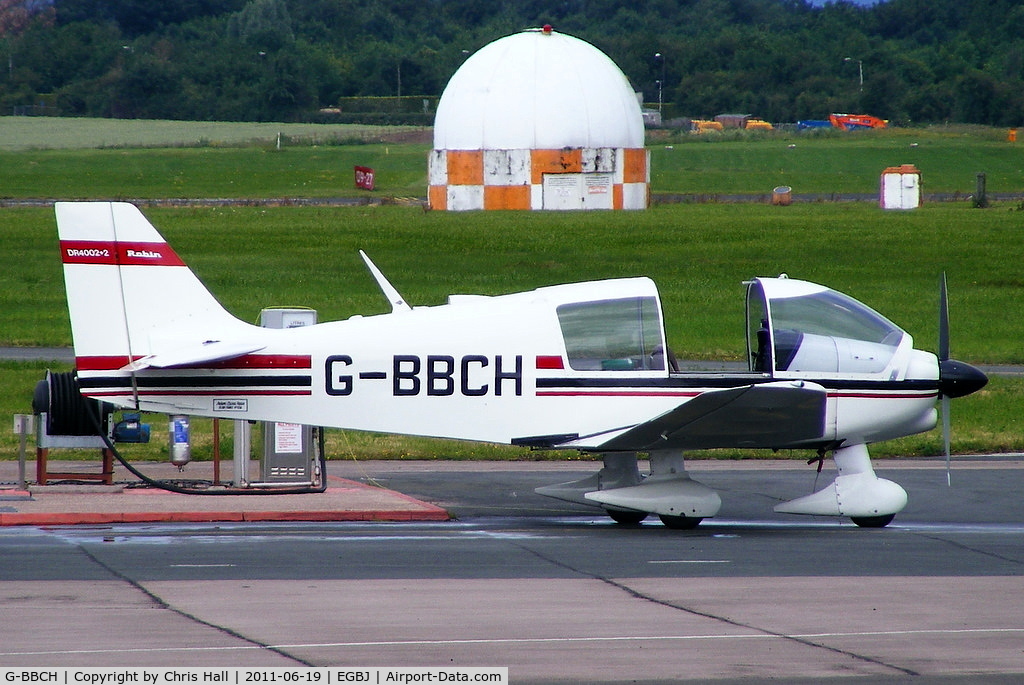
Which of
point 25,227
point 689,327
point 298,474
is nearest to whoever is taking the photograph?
point 298,474

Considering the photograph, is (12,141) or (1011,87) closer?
(12,141)

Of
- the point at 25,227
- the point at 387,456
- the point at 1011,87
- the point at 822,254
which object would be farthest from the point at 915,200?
the point at 1011,87

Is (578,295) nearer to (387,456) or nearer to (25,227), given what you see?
(387,456)

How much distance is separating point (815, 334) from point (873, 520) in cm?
188

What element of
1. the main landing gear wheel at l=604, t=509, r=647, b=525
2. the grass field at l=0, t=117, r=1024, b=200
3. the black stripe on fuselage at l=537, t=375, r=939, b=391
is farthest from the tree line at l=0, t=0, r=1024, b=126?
the black stripe on fuselage at l=537, t=375, r=939, b=391

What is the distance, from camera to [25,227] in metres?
39.1

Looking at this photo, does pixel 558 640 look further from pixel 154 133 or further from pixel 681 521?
pixel 154 133

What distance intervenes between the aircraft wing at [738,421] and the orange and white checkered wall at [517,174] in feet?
127

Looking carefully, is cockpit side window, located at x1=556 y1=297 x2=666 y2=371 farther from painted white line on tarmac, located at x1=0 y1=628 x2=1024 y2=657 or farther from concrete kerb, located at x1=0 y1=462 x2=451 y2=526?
painted white line on tarmac, located at x1=0 y1=628 x2=1024 y2=657

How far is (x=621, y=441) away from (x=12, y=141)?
70.2 meters

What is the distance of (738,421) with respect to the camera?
39.7ft

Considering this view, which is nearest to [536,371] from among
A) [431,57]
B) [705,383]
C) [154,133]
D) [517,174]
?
[705,383]
